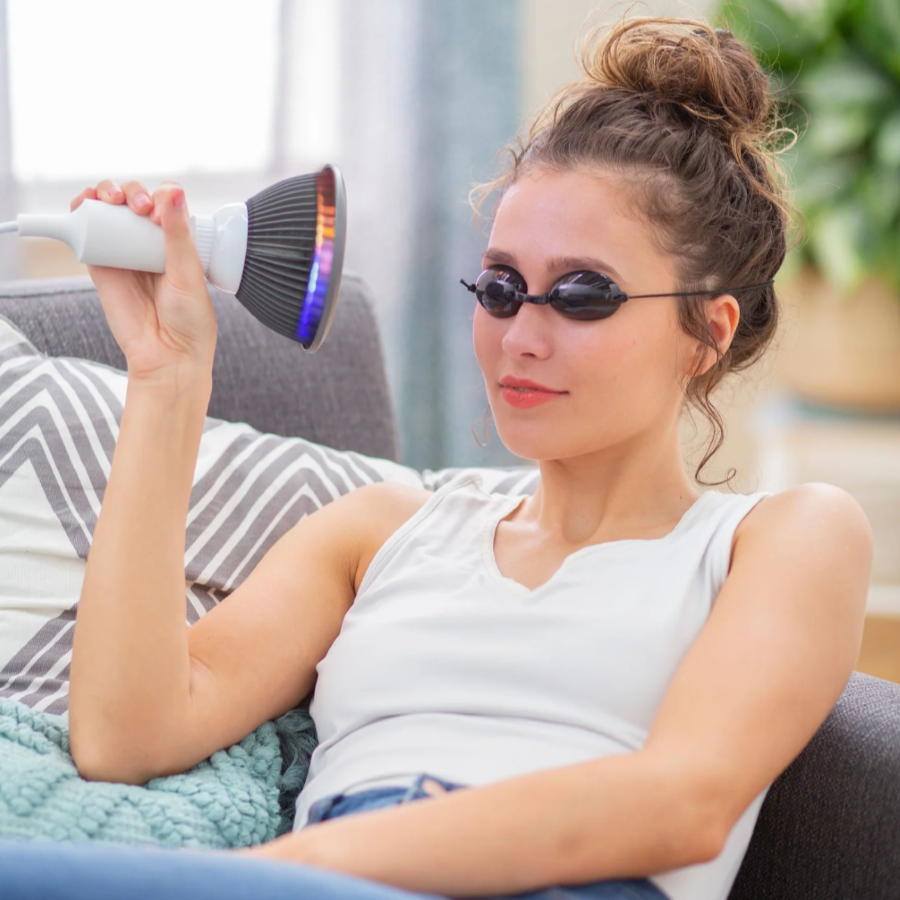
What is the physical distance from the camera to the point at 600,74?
49.2 inches

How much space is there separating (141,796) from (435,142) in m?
2.34

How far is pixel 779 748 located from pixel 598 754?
150mm

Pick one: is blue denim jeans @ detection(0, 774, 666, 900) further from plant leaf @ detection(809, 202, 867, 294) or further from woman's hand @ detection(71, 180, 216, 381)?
plant leaf @ detection(809, 202, 867, 294)

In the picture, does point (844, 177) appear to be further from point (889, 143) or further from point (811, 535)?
point (811, 535)

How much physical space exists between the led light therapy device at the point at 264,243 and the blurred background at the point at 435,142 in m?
1.71

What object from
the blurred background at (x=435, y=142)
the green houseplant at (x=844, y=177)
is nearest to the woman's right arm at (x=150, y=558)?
the blurred background at (x=435, y=142)

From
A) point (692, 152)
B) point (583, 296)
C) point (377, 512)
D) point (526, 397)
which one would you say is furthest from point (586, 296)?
point (377, 512)

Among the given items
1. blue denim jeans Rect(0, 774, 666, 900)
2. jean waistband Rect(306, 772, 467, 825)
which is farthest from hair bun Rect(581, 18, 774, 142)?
blue denim jeans Rect(0, 774, 666, 900)

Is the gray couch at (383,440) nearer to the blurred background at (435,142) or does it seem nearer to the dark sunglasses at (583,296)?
the dark sunglasses at (583,296)

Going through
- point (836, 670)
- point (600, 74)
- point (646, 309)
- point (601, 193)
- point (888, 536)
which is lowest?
point (888, 536)

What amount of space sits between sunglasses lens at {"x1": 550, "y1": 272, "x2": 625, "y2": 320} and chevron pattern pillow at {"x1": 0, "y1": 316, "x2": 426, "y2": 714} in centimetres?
44

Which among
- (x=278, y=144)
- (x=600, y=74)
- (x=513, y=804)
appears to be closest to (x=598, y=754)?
(x=513, y=804)

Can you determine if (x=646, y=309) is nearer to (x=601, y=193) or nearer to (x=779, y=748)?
(x=601, y=193)

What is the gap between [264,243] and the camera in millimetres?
949
